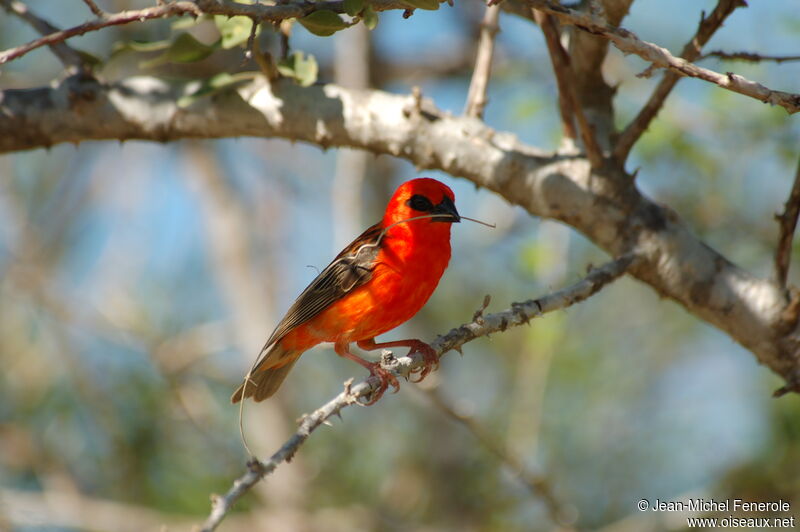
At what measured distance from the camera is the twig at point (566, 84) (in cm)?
336

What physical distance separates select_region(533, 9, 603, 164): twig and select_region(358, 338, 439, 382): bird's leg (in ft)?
3.74

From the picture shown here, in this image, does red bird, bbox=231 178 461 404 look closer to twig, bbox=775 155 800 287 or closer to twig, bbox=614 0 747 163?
twig, bbox=614 0 747 163

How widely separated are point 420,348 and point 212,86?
1582 mm

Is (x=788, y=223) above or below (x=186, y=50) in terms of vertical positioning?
below

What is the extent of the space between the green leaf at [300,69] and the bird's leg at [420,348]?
1.33 metres

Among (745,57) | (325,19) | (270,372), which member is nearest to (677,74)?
(745,57)

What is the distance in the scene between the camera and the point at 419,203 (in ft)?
12.3

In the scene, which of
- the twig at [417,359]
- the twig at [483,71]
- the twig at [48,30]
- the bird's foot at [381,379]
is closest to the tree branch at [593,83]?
the twig at [483,71]

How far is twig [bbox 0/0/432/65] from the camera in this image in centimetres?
241

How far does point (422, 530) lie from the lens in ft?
19.2

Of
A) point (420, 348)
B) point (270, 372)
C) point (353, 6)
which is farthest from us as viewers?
point (270, 372)

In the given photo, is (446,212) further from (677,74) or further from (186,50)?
(186,50)

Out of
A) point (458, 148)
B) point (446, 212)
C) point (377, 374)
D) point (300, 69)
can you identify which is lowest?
point (377, 374)

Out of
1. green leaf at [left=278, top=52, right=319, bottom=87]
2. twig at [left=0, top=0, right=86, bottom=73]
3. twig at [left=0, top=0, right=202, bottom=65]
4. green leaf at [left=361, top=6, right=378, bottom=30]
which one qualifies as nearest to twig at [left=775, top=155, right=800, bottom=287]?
green leaf at [left=361, top=6, right=378, bottom=30]
